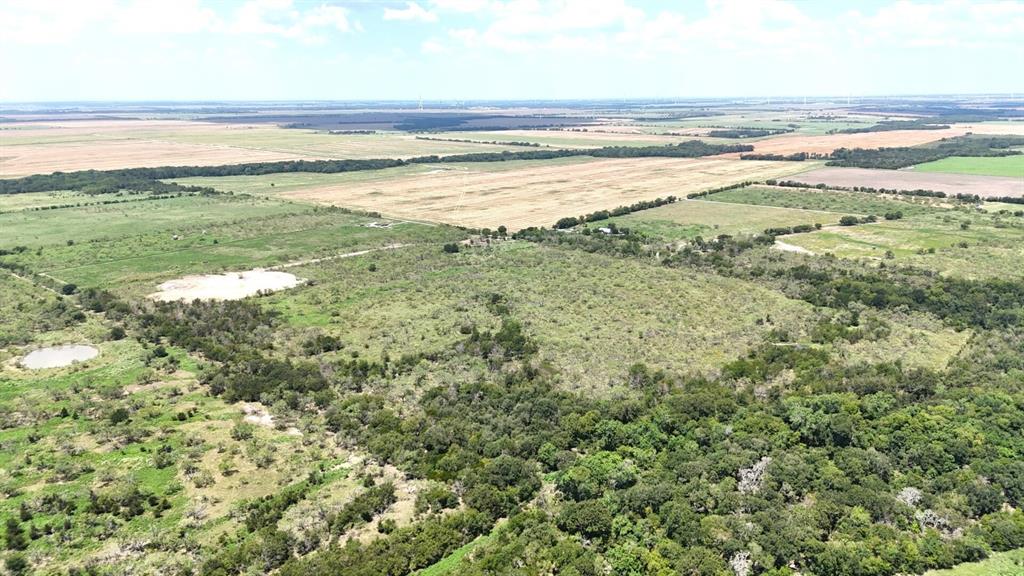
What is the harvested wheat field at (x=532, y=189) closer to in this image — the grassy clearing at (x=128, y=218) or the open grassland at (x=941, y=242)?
the grassy clearing at (x=128, y=218)

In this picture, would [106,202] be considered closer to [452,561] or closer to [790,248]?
[790,248]

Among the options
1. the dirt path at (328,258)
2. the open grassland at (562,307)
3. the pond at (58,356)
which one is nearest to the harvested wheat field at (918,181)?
the open grassland at (562,307)

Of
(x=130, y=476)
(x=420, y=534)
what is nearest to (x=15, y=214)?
(x=130, y=476)

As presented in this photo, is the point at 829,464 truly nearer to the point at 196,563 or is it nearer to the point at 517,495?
the point at 517,495

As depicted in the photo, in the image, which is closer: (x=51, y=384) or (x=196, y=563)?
(x=196, y=563)

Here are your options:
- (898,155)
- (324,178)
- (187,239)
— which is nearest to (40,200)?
(324,178)
